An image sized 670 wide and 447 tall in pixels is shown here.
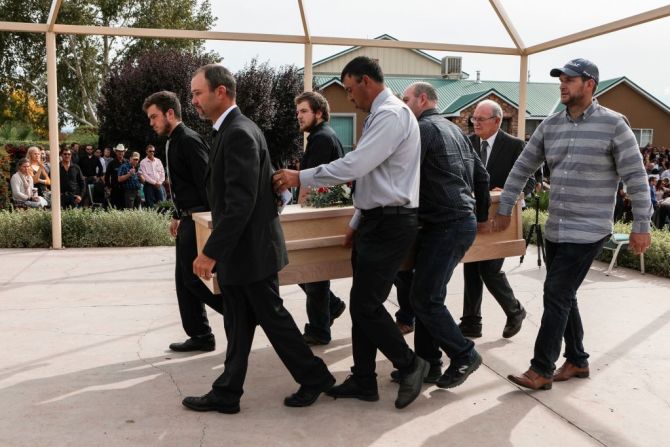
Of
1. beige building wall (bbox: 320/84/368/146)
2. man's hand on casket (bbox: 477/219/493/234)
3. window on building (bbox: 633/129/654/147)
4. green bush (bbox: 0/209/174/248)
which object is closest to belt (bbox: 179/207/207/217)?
man's hand on casket (bbox: 477/219/493/234)

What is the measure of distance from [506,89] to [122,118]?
2107 cm

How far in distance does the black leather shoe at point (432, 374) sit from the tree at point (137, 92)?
2010cm

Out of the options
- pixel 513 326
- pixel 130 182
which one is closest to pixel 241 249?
pixel 513 326

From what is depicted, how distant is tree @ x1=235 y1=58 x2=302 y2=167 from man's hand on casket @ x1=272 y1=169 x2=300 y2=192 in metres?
22.9

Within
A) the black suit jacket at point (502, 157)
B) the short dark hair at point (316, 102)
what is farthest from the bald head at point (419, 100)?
the black suit jacket at point (502, 157)

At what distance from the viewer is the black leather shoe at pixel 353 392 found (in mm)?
3977

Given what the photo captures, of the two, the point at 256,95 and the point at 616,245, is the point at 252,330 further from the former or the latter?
the point at 256,95

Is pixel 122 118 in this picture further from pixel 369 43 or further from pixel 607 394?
pixel 607 394

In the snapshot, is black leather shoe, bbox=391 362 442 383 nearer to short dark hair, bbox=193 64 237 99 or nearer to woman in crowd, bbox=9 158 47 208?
short dark hair, bbox=193 64 237 99

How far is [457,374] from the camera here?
13.2 ft

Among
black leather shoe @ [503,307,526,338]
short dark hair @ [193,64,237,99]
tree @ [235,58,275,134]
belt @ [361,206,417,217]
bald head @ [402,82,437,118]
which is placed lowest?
black leather shoe @ [503,307,526,338]

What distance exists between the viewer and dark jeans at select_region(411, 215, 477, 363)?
3.98 m

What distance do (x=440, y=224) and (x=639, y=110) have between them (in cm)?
3565

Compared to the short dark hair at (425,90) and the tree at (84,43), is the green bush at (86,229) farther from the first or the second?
the tree at (84,43)
